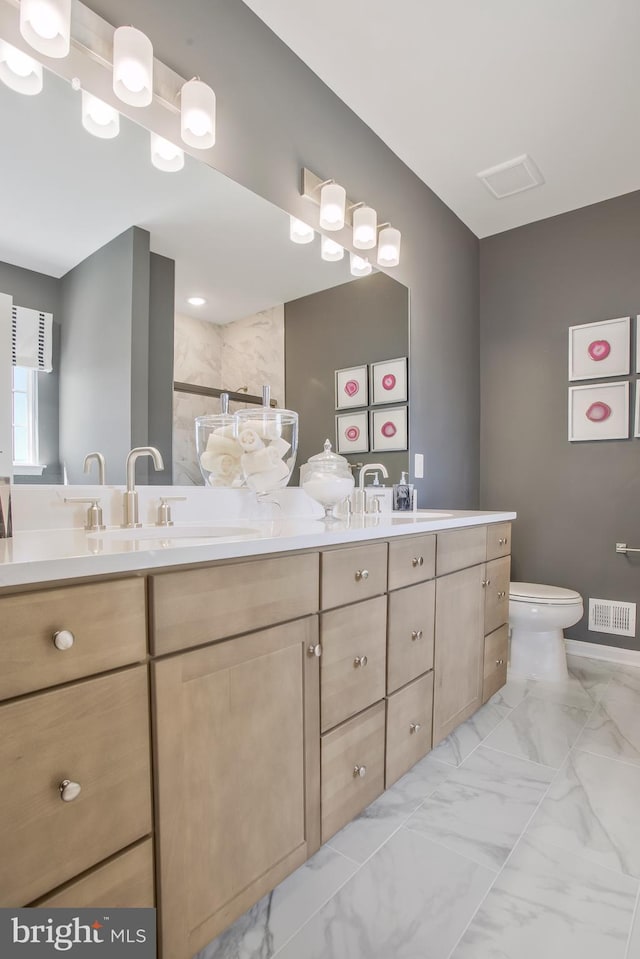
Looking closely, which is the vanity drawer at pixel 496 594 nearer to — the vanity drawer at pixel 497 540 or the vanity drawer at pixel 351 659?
the vanity drawer at pixel 497 540

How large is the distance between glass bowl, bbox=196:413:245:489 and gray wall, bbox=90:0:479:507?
764 mm

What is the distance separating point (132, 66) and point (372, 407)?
4.41 feet

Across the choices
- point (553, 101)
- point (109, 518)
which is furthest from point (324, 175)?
point (109, 518)

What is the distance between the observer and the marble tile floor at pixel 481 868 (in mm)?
974

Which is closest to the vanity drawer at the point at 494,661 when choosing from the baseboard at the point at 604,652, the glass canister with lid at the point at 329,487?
the baseboard at the point at 604,652

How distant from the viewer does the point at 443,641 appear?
1609 millimetres

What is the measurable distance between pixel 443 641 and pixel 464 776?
0.41 metres

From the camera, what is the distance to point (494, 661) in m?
1.99

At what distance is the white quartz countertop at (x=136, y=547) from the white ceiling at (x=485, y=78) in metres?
1.69

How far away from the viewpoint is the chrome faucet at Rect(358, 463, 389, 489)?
201 centimetres

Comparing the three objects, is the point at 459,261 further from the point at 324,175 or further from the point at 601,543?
the point at 601,543

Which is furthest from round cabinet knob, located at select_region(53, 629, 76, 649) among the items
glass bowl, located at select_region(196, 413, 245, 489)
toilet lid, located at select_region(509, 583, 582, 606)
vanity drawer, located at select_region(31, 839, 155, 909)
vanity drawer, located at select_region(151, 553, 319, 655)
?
toilet lid, located at select_region(509, 583, 582, 606)

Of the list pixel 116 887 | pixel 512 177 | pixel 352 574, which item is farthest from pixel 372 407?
pixel 116 887

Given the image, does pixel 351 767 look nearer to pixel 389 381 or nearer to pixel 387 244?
pixel 389 381
